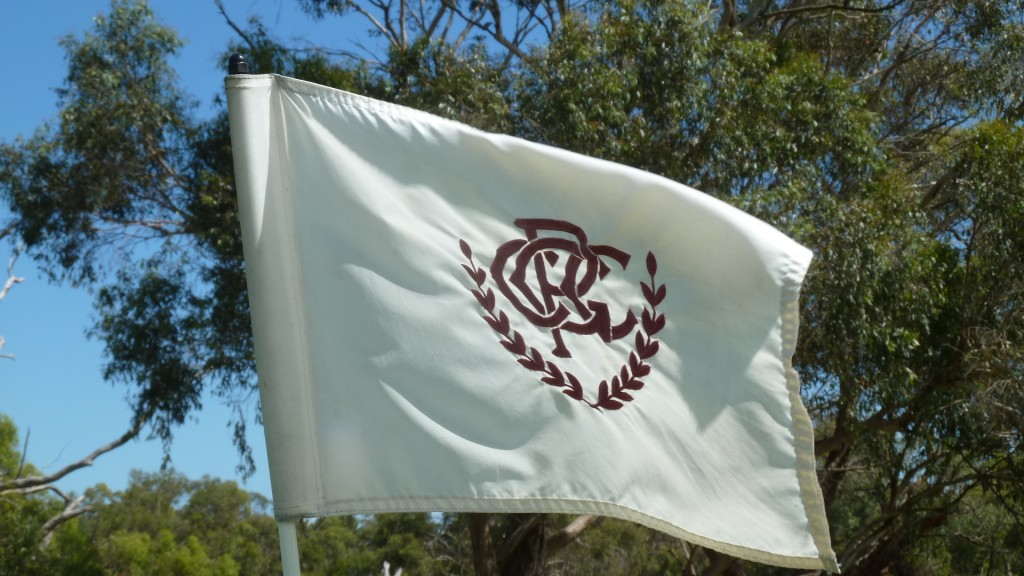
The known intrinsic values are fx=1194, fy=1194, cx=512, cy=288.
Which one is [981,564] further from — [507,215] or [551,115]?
[507,215]

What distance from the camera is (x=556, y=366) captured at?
10.7 ft

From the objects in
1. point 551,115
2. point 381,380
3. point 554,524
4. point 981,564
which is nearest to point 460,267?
point 381,380

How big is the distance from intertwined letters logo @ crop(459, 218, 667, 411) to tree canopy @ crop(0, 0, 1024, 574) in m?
7.95

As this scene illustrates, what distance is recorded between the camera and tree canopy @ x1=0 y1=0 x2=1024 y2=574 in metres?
11.7

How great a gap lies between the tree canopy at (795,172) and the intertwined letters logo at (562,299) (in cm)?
795

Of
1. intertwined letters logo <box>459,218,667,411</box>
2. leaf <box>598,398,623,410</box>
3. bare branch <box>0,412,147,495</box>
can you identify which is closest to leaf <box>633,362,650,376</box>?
intertwined letters logo <box>459,218,667,411</box>

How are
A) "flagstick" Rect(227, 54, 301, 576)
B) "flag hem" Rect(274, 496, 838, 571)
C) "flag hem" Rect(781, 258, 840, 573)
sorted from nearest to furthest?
1. "flagstick" Rect(227, 54, 301, 576)
2. "flag hem" Rect(274, 496, 838, 571)
3. "flag hem" Rect(781, 258, 840, 573)

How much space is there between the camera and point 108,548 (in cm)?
2228

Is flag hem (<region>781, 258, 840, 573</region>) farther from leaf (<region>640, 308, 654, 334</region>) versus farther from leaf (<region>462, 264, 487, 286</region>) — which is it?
leaf (<region>462, 264, 487, 286</region>)

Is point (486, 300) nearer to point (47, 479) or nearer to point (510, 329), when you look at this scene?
point (510, 329)

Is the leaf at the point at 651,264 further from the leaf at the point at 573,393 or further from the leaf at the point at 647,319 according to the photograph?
the leaf at the point at 573,393

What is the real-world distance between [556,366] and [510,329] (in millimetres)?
163

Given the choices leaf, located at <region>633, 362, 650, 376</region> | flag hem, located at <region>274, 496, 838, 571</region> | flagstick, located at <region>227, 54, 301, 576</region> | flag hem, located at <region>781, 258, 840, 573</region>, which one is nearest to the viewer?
flagstick, located at <region>227, 54, 301, 576</region>

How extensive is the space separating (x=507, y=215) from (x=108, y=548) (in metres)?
21.0
